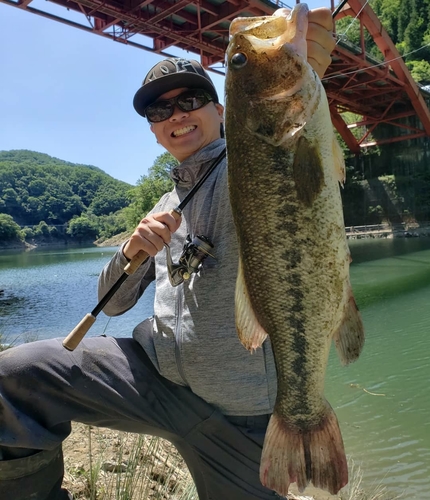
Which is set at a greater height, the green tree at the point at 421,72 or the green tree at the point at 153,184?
the green tree at the point at 421,72

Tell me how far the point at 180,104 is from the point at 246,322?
132 centimetres

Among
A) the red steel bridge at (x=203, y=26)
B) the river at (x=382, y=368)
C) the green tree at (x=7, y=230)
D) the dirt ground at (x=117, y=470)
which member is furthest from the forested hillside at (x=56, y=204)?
the dirt ground at (x=117, y=470)

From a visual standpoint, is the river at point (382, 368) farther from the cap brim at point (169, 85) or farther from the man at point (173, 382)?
the cap brim at point (169, 85)

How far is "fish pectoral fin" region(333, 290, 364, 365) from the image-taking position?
73.8 inches

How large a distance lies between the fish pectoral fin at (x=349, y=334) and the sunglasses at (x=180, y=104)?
1.36 m

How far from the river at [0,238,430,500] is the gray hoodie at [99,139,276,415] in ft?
10.1

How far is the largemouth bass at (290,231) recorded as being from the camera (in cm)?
178

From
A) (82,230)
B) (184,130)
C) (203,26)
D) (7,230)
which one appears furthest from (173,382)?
(82,230)

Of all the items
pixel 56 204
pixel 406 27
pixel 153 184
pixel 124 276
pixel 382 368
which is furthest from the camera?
pixel 56 204

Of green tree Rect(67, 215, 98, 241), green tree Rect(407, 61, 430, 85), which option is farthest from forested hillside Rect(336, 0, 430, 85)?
green tree Rect(67, 215, 98, 241)

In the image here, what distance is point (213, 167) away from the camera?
238 centimetres

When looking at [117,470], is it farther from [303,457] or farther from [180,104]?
[180,104]

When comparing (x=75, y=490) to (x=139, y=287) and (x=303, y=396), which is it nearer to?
(x=139, y=287)

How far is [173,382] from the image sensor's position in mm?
2223
